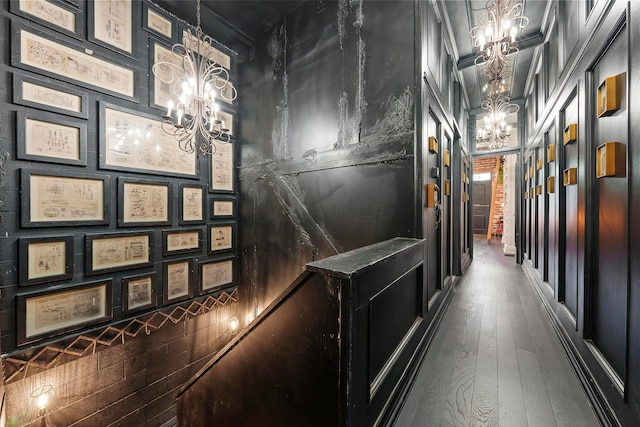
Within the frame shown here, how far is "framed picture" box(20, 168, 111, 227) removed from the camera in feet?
7.12

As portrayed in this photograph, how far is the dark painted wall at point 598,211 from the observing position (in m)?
1.33

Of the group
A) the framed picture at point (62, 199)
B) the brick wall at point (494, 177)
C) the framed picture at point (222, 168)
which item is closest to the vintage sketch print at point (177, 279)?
the framed picture at point (62, 199)

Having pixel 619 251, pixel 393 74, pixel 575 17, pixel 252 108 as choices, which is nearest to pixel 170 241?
pixel 252 108

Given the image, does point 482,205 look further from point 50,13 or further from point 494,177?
point 50,13

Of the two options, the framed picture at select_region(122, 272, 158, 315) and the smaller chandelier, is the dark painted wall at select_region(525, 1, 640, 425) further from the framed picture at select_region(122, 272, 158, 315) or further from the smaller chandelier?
Result: the framed picture at select_region(122, 272, 158, 315)

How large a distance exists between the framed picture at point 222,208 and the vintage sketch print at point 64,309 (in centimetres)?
151

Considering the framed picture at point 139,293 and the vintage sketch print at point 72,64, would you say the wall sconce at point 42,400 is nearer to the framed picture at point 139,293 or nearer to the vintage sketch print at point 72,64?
the framed picture at point 139,293

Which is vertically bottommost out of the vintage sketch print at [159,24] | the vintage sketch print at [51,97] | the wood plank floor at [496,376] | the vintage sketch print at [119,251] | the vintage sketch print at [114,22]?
the wood plank floor at [496,376]

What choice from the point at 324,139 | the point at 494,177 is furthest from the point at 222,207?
the point at 494,177

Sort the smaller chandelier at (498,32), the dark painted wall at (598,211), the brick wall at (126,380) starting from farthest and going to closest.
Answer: the smaller chandelier at (498,32), the brick wall at (126,380), the dark painted wall at (598,211)

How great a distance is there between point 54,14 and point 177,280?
9.54 ft

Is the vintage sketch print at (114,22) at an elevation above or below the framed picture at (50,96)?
above

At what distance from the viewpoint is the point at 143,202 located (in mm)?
2916

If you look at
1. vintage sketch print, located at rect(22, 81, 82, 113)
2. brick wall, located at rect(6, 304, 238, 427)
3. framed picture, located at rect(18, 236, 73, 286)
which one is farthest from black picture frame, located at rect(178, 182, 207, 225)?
brick wall, located at rect(6, 304, 238, 427)
